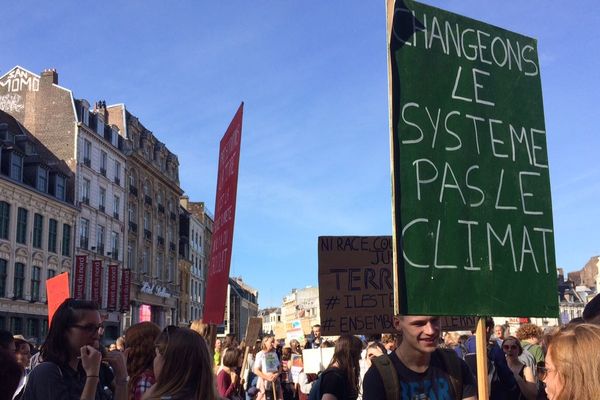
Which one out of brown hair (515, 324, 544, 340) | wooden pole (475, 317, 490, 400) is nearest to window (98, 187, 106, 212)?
brown hair (515, 324, 544, 340)

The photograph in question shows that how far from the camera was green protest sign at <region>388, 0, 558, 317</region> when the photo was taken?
3533 mm

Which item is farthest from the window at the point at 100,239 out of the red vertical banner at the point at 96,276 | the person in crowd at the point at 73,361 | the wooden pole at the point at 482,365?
the wooden pole at the point at 482,365

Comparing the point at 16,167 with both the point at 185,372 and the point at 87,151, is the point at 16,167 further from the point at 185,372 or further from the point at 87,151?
the point at 185,372

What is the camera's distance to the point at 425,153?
12.0ft

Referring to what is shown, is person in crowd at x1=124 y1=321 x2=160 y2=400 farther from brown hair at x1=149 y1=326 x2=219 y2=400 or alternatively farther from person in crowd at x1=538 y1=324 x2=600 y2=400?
person in crowd at x1=538 y1=324 x2=600 y2=400

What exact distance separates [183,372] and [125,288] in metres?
42.2

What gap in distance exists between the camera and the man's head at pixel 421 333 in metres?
3.52

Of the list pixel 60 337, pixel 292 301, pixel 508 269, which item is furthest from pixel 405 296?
pixel 292 301

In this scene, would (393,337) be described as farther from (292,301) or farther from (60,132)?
(292,301)

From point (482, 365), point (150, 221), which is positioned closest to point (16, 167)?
point (150, 221)

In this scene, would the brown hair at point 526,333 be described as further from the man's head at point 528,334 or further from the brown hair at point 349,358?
the brown hair at point 349,358

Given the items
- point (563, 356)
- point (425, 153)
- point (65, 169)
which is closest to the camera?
point (563, 356)

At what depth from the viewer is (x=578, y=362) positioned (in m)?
2.55

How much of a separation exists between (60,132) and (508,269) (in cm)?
3976
